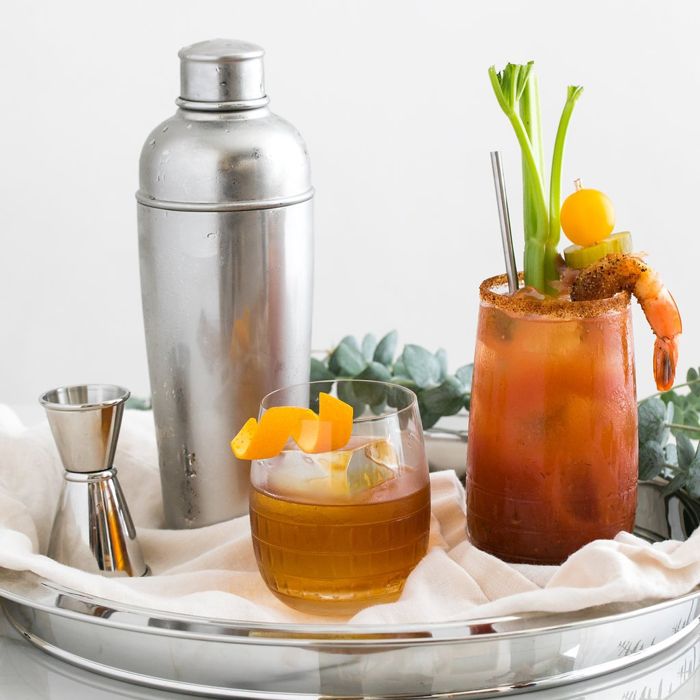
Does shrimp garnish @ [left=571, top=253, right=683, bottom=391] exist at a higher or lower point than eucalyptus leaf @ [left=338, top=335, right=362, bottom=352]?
higher

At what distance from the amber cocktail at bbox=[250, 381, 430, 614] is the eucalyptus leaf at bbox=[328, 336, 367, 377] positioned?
11.5 inches

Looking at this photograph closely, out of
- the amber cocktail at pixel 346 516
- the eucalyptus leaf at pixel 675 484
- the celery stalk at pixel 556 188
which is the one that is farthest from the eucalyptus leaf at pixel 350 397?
the eucalyptus leaf at pixel 675 484

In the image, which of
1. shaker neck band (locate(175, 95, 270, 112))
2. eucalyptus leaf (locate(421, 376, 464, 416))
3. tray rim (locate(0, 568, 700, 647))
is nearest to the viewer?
tray rim (locate(0, 568, 700, 647))

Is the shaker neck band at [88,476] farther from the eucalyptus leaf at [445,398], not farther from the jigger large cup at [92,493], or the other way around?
the eucalyptus leaf at [445,398]

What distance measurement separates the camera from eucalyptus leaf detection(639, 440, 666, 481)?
0.90m

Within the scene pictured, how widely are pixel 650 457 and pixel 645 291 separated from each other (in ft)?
0.63

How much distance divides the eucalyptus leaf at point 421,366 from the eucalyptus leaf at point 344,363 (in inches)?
1.9

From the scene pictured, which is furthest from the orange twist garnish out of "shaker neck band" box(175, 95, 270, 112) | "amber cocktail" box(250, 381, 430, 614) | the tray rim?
"shaker neck band" box(175, 95, 270, 112)

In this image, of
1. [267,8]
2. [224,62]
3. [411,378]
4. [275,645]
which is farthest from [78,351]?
[275,645]

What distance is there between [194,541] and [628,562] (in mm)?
341

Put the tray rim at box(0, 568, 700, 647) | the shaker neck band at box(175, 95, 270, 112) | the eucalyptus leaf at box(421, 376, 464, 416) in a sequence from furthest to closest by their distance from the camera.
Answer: the eucalyptus leaf at box(421, 376, 464, 416)
the shaker neck band at box(175, 95, 270, 112)
the tray rim at box(0, 568, 700, 647)

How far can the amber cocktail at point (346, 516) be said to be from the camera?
2.39 ft

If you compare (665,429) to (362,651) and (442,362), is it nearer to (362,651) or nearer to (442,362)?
(442,362)

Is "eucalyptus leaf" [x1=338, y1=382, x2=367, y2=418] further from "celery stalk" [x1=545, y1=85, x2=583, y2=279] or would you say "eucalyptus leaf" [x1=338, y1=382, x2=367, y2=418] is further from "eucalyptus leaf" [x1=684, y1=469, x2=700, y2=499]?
"eucalyptus leaf" [x1=684, y1=469, x2=700, y2=499]
